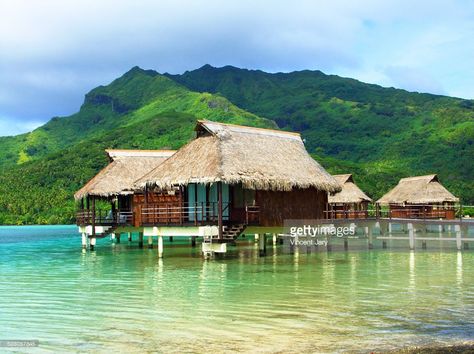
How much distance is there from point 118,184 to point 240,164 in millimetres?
10157

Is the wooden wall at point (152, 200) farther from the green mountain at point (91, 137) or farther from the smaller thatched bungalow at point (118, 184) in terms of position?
the green mountain at point (91, 137)

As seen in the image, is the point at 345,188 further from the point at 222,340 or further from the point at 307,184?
the point at 222,340

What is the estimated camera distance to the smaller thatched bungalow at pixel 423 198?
40.8m

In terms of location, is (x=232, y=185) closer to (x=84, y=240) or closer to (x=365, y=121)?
(x=84, y=240)

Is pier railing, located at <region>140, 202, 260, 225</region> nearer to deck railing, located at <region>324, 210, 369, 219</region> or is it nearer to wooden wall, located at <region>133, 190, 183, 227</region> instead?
wooden wall, located at <region>133, 190, 183, 227</region>

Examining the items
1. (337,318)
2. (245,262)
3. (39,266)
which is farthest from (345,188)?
(337,318)

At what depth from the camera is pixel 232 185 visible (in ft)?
73.0

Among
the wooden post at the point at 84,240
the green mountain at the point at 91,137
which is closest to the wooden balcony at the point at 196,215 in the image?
the wooden post at the point at 84,240

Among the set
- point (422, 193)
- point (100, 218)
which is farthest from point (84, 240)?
point (422, 193)

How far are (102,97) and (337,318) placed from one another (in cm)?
12653

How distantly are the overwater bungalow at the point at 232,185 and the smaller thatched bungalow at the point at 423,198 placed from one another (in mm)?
17055

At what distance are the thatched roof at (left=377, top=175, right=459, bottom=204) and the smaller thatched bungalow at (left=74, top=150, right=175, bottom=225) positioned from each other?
1925 cm

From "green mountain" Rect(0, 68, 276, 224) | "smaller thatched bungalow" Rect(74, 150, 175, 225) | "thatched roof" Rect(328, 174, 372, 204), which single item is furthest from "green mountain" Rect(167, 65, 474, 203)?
"smaller thatched bungalow" Rect(74, 150, 175, 225)

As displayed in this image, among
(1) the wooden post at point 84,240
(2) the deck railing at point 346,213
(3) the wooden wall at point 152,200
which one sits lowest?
(1) the wooden post at point 84,240
